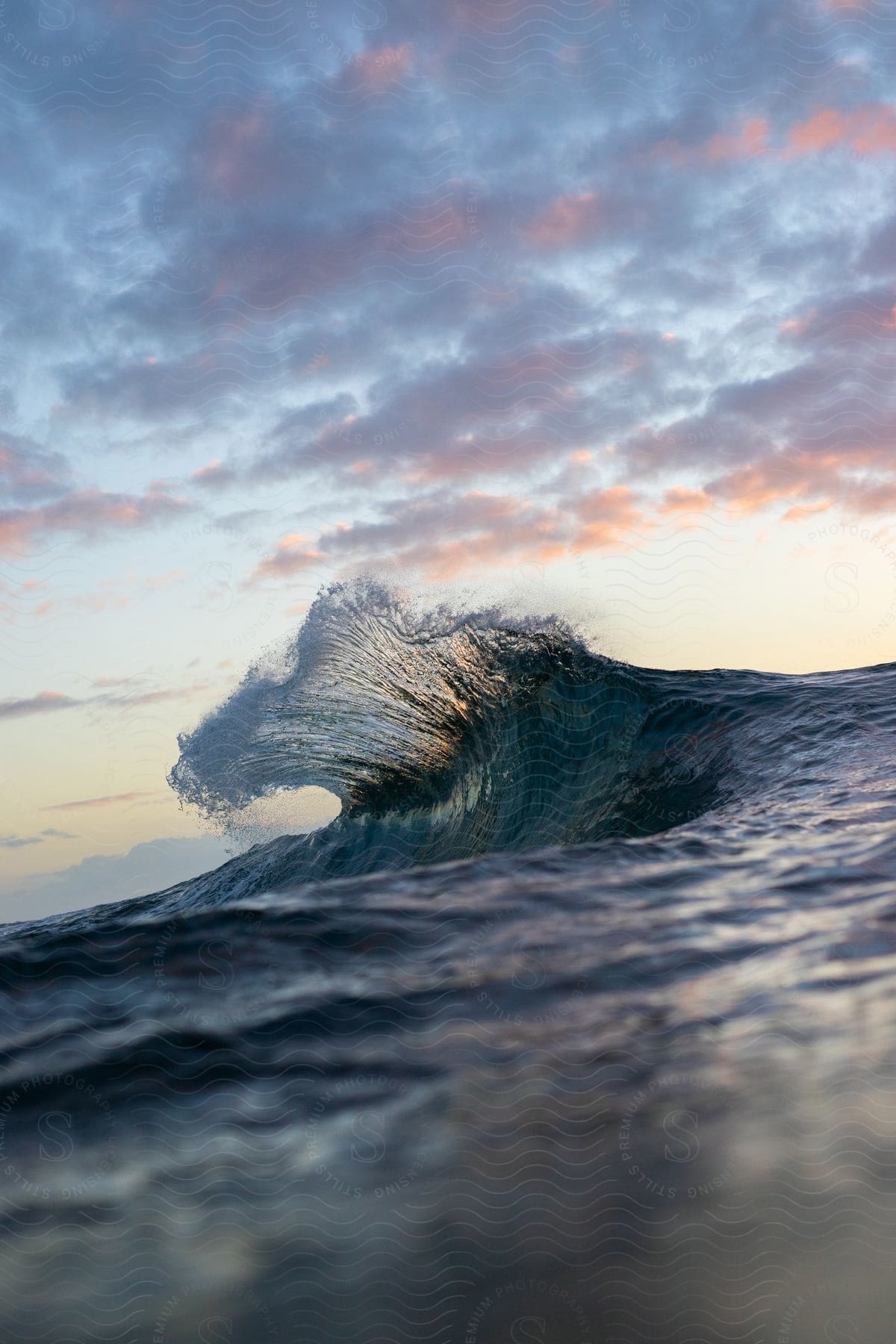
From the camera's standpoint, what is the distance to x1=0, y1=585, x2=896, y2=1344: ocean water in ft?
8.28

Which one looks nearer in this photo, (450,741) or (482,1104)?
(482,1104)

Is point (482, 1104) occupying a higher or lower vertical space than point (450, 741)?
lower

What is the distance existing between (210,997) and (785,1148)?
86.6 inches

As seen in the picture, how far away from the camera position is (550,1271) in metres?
2.55

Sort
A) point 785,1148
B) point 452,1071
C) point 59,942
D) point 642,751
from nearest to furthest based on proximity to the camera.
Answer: point 785,1148 → point 452,1071 → point 59,942 → point 642,751

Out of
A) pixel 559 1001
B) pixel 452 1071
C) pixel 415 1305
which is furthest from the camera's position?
pixel 559 1001

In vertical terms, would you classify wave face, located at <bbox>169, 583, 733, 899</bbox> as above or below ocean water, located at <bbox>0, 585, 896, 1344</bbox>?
above

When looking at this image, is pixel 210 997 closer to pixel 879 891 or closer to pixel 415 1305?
pixel 415 1305

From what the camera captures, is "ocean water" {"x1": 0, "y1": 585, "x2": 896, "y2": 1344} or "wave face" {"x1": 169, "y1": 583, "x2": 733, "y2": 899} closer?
"ocean water" {"x1": 0, "y1": 585, "x2": 896, "y2": 1344}

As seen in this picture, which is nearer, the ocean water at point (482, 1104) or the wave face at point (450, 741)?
the ocean water at point (482, 1104)

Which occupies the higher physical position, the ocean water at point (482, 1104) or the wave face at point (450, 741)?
the wave face at point (450, 741)

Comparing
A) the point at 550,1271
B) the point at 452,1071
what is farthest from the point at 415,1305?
the point at 452,1071

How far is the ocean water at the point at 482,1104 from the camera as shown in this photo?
252cm

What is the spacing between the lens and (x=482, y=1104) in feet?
10.3
